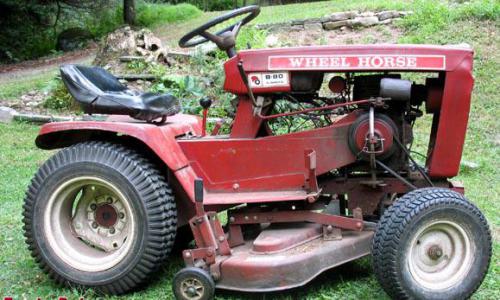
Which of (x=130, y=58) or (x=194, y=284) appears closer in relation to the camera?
(x=194, y=284)

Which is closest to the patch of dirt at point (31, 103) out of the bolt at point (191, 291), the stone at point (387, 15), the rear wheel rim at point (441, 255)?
the stone at point (387, 15)

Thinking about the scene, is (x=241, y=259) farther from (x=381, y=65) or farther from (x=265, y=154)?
(x=381, y=65)

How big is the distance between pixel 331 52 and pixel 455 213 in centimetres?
117

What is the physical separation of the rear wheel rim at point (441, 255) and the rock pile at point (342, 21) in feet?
32.8

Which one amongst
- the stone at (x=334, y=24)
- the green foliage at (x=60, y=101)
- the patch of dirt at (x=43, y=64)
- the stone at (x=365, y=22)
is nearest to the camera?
the green foliage at (x=60, y=101)

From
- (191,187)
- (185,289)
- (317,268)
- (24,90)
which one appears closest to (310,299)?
(317,268)

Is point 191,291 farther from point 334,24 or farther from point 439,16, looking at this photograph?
point 334,24

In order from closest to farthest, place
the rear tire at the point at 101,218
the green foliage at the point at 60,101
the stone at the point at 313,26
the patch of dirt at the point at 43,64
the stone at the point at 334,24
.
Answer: the rear tire at the point at 101,218
the green foliage at the point at 60,101
the stone at the point at 334,24
the stone at the point at 313,26
the patch of dirt at the point at 43,64

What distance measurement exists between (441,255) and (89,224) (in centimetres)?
218

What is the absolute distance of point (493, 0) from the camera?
1298cm

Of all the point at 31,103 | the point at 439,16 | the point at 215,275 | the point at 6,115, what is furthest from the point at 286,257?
the point at 439,16

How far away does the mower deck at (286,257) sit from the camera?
384 cm

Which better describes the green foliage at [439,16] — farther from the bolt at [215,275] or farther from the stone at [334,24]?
the bolt at [215,275]

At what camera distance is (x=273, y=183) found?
14.2 feet
